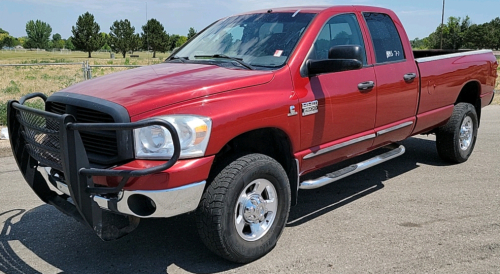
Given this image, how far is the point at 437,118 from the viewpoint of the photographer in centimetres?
577

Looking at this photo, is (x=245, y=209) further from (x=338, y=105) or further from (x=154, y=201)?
(x=338, y=105)

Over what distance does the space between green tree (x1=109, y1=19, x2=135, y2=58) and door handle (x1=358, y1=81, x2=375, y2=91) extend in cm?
7018

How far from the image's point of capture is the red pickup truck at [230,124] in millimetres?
3066

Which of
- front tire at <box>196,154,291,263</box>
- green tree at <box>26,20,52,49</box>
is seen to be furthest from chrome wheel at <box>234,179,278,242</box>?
green tree at <box>26,20,52,49</box>

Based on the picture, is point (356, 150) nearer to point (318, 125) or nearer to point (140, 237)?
point (318, 125)

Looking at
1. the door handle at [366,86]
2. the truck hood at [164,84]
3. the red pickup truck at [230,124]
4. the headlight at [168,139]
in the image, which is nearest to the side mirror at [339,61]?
the red pickup truck at [230,124]

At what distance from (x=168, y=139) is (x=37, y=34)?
137 m

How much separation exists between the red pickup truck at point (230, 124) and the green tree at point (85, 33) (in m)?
72.3

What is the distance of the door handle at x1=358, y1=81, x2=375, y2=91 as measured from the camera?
442 cm

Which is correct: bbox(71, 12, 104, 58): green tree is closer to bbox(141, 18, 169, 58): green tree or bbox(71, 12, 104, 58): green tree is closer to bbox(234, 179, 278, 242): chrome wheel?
bbox(141, 18, 169, 58): green tree

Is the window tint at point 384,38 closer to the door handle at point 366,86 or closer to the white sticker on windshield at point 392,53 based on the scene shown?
the white sticker on windshield at point 392,53

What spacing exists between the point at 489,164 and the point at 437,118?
127cm

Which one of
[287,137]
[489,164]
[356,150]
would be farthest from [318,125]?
[489,164]

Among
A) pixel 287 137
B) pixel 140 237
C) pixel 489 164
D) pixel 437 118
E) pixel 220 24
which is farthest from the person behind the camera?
pixel 489 164
